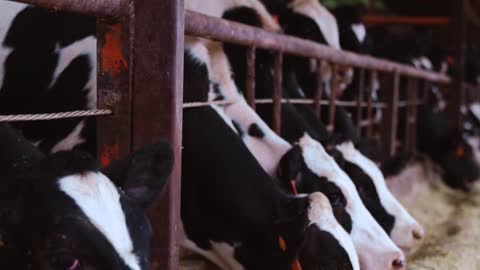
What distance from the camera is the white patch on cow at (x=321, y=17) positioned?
4.70 m

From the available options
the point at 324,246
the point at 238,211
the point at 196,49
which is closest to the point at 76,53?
the point at 196,49

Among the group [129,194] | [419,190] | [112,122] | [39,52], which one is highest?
[39,52]

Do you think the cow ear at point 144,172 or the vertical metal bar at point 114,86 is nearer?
the cow ear at point 144,172

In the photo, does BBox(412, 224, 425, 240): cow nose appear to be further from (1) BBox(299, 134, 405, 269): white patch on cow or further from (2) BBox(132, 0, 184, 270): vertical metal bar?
(2) BBox(132, 0, 184, 270): vertical metal bar

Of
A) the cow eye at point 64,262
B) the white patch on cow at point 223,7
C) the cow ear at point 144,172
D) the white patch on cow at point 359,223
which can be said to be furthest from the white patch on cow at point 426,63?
the cow eye at point 64,262

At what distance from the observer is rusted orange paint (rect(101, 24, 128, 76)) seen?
6.61 ft

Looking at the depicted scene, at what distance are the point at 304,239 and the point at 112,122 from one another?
0.69 m

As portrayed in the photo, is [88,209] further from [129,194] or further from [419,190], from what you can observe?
[419,190]

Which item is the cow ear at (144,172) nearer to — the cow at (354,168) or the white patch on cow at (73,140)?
the white patch on cow at (73,140)

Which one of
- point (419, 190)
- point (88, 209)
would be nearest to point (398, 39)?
point (419, 190)

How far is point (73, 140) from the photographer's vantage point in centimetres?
268

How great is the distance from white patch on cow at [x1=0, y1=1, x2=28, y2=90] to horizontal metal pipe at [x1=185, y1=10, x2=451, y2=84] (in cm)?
A: 94

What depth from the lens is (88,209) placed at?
1487mm

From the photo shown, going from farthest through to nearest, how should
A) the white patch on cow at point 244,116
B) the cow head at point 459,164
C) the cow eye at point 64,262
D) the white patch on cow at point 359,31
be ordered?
1. the cow head at point 459,164
2. the white patch on cow at point 359,31
3. the white patch on cow at point 244,116
4. the cow eye at point 64,262
